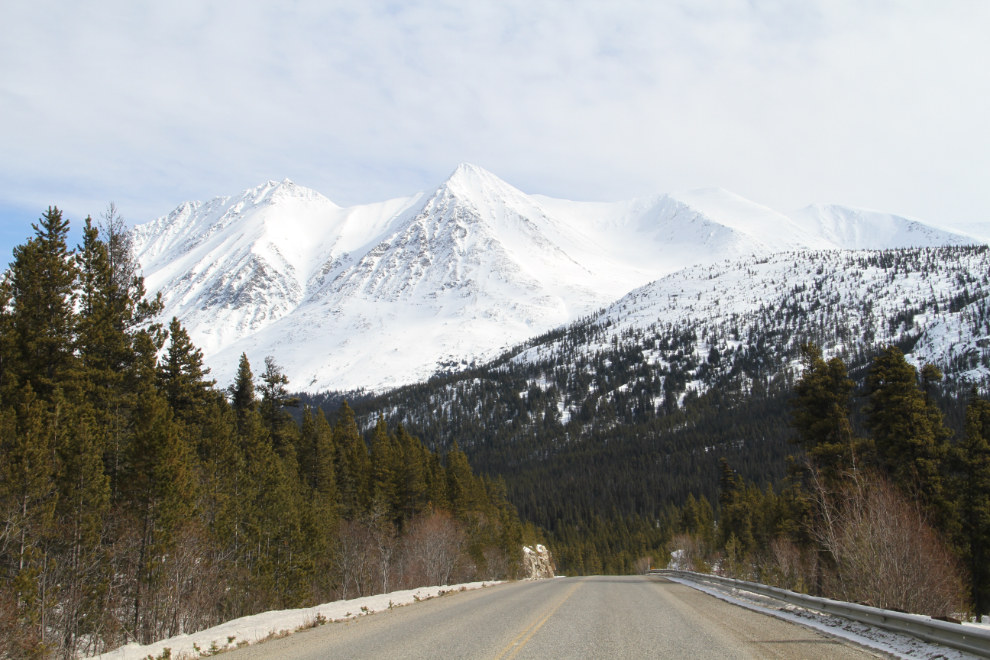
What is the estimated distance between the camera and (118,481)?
2322 centimetres

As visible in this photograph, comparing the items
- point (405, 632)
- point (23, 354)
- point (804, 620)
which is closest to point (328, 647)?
point (405, 632)

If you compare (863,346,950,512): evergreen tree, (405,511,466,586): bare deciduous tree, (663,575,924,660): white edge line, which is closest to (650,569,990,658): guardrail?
(663,575,924,660): white edge line

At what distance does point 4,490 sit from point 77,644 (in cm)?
603

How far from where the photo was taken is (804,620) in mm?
14391

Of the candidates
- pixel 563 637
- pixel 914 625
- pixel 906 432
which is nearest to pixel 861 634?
pixel 914 625

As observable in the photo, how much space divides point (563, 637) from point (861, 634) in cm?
580

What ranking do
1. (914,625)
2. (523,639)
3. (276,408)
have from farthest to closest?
(276,408) → (523,639) → (914,625)

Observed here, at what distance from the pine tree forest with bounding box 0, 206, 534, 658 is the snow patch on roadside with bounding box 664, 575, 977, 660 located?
17400 mm

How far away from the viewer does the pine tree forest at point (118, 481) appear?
18219 mm

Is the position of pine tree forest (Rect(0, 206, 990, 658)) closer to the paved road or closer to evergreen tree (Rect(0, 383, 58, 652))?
evergreen tree (Rect(0, 383, 58, 652))

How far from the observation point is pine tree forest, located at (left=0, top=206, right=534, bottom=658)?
59.8 ft

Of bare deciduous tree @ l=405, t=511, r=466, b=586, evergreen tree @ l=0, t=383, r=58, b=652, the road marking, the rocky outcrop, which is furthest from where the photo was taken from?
the rocky outcrop

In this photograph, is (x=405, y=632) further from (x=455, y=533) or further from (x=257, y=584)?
(x=455, y=533)

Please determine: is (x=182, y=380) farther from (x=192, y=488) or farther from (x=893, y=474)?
(x=893, y=474)
